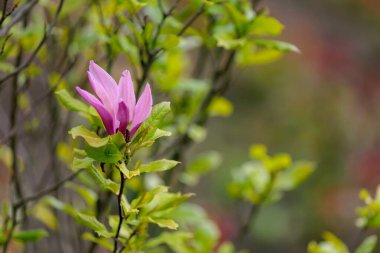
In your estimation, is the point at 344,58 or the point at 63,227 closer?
the point at 63,227

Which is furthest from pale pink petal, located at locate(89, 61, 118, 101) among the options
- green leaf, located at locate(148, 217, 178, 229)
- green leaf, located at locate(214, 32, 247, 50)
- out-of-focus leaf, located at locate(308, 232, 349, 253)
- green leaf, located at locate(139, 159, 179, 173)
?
out-of-focus leaf, located at locate(308, 232, 349, 253)

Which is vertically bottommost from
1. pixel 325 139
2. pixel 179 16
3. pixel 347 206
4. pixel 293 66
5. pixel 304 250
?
pixel 304 250

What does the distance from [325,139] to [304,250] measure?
889 millimetres

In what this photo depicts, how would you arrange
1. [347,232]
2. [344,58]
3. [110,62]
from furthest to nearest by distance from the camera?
[344,58] < [347,232] < [110,62]

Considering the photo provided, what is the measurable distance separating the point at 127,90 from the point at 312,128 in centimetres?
436

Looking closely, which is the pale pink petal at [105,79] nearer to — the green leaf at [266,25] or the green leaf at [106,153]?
the green leaf at [106,153]

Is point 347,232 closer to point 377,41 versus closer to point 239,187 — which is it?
point 377,41

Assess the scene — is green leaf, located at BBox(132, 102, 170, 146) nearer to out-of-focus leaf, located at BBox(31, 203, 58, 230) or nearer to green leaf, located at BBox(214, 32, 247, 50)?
green leaf, located at BBox(214, 32, 247, 50)

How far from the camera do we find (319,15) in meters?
6.96

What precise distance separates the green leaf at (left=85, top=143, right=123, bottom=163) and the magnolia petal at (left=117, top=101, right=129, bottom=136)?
0.10 ft

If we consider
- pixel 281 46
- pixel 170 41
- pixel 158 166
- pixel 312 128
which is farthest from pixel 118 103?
pixel 312 128

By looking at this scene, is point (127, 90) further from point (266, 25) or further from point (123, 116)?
point (266, 25)

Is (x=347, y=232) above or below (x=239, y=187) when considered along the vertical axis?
below

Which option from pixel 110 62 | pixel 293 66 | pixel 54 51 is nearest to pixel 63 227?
pixel 54 51
